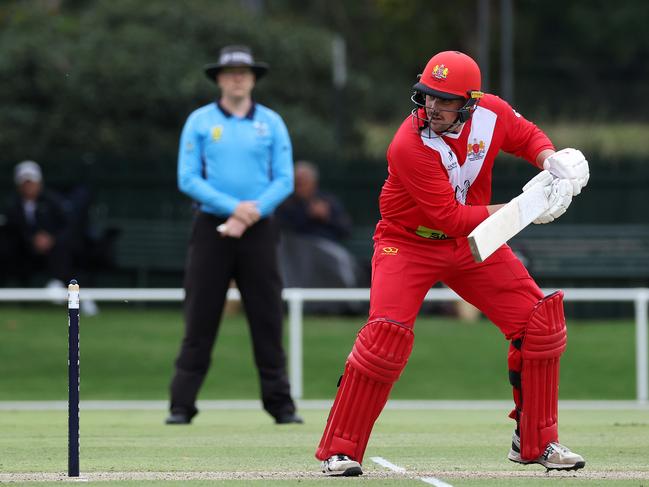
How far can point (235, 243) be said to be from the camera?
32.0 feet

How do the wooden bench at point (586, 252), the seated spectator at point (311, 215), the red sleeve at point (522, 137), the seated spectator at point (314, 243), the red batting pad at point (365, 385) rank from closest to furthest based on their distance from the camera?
the red batting pad at point (365, 385) < the red sleeve at point (522, 137) < the seated spectator at point (314, 243) < the seated spectator at point (311, 215) < the wooden bench at point (586, 252)

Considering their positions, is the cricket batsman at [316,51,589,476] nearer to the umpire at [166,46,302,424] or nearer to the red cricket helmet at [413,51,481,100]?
the red cricket helmet at [413,51,481,100]

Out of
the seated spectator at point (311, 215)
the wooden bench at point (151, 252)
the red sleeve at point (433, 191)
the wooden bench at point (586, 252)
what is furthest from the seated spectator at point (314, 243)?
the red sleeve at point (433, 191)

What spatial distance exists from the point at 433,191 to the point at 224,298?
3007mm

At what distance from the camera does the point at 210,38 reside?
23062mm

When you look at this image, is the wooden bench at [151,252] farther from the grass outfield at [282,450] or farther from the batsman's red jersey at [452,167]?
the batsman's red jersey at [452,167]

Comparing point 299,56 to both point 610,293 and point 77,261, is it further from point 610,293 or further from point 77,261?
point 610,293

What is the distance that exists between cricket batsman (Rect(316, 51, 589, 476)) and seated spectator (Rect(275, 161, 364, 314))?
884 cm

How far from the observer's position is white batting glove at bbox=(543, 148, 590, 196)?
23.2ft

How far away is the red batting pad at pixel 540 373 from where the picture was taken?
23.9 feet

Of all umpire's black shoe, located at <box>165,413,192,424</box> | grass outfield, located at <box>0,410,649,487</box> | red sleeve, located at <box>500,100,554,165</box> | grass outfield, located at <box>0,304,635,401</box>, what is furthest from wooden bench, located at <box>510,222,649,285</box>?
red sleeve, located at <box>500,100,554,165</box>

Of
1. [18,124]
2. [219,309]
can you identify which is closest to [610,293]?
[219,309]

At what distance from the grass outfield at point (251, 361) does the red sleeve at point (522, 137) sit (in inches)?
239

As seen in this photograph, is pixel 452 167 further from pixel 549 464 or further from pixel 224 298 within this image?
pixel 224 298
